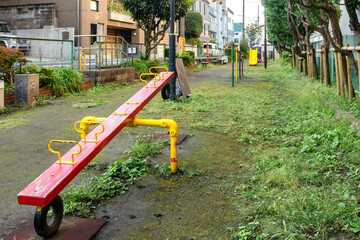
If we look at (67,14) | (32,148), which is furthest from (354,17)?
(67,14)

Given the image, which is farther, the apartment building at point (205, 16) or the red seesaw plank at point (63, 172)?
the apartment building at point (205, 16)

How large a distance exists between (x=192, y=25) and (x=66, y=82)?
36.5 metres

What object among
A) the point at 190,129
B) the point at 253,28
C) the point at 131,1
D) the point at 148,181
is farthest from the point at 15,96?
the point at 253,28

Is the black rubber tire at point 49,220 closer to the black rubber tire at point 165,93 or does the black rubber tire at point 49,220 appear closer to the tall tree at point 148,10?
the black rubber tire at point 165,93

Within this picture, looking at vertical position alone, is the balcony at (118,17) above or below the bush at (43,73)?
above

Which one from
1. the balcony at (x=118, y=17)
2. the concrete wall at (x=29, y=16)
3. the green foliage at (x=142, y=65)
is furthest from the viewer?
the balcony at (x=118, y=17)

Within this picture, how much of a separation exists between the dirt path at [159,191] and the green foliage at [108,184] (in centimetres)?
13

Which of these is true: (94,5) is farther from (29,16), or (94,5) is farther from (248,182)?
(248,182)

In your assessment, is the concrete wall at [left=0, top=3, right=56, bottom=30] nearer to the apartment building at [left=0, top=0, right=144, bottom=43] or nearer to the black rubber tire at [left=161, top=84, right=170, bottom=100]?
the apartment building at [left=0, top=0, right=144, bottom=43]

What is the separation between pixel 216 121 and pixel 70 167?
509 centimetres

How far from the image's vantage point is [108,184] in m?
4.36

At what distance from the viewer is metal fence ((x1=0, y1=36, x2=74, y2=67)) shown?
13.2 metres

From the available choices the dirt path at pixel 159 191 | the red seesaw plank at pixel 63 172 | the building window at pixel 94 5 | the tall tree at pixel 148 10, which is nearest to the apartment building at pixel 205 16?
the building window at pixel 94 5

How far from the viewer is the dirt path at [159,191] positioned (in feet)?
11.3
